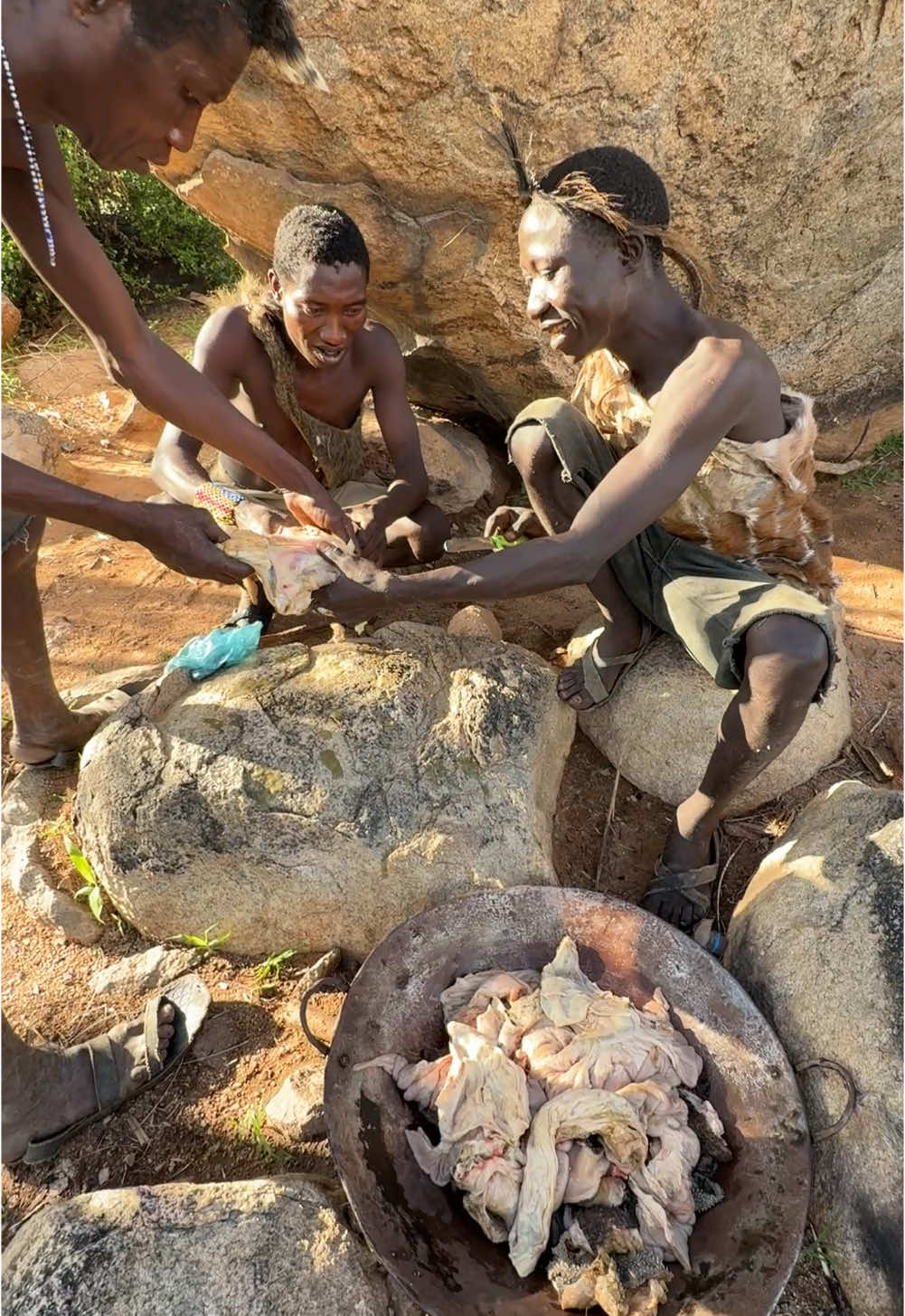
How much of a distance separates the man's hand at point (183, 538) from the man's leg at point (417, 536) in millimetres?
1246

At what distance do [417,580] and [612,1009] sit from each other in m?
1.04

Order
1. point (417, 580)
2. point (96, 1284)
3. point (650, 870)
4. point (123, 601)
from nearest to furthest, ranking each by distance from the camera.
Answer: point (96, 1284), point (417, 580), point (650, 870), point (123, 601)

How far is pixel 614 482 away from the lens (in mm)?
1976

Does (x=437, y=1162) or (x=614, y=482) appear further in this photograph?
(x=614, y=482)

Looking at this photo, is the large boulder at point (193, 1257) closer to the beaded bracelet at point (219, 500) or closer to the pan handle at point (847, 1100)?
the pan handle at point (847, 1100)

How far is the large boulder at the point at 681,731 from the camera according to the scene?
8.58 ft

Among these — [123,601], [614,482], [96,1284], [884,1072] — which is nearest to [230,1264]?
[96,1284]

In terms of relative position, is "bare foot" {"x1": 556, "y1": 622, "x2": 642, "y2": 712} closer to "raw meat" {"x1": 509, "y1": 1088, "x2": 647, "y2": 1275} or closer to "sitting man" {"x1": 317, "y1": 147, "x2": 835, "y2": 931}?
"sitting man" {"x1": 317, "y1": 147, "x2": 835, "y2": 931}

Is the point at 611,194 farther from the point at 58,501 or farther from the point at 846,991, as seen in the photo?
the point at 846,991

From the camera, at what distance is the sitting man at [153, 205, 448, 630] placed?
270cm

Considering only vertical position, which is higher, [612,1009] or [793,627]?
[793,627]

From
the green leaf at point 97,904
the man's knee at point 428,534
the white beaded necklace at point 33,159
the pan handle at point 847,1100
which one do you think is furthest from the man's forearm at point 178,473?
the pan handle at point 847,1100

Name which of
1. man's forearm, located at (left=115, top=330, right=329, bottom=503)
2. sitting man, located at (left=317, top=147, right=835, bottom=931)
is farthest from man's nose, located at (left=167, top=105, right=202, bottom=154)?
sitting man, located at (left=317, top=147, right=835, bottom=931)

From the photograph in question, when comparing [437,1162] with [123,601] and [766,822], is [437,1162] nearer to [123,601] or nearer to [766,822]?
[766,822]
